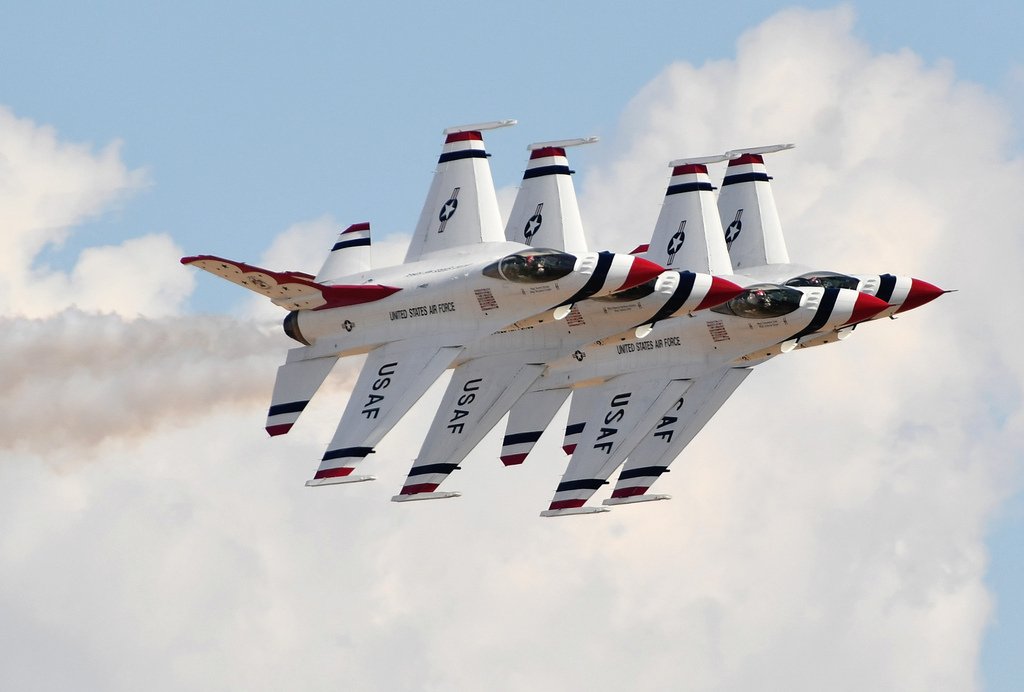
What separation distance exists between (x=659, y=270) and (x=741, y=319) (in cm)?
624

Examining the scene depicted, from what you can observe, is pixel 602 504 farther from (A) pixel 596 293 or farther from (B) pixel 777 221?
(B) pixel 777 221

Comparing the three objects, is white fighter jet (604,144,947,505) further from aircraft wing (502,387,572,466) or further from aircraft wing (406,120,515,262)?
aircraft wing (406,120,515,262)

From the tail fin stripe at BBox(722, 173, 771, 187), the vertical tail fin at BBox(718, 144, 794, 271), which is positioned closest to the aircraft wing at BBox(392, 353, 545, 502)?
the vertical tail fin at BBox(718, 144, 794, 271)

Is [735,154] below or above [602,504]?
above

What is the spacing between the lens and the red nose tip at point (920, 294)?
59.5m

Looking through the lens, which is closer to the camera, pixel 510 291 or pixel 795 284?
pixel 510 291

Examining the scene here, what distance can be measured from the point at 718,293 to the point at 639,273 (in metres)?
3.38

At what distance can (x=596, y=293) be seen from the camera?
53000 mm

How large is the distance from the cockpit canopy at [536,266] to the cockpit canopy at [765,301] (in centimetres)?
724

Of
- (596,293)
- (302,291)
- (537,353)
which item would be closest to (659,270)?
(596,293)

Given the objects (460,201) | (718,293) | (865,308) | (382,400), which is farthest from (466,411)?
(865,308)

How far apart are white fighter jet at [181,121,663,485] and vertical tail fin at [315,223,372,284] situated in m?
Result: 0.03

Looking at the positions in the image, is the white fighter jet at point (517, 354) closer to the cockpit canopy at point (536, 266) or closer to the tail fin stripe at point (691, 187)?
the cockpit canopy at point (536, 266)

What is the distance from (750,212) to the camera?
65.4 meters
